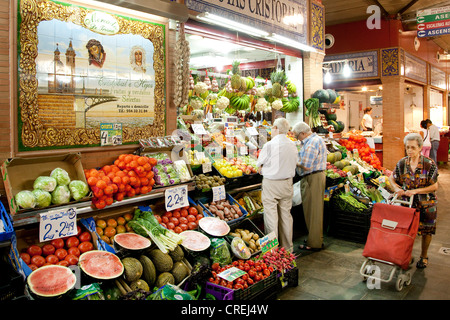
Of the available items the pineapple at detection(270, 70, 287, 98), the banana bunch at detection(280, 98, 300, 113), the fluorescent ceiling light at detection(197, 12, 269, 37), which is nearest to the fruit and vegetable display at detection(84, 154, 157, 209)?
the fluorescent ceiling light at detection(197, 12, 269, 37)

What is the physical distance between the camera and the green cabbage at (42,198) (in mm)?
2991

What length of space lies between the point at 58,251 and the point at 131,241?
0.66 meters

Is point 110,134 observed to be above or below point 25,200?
above

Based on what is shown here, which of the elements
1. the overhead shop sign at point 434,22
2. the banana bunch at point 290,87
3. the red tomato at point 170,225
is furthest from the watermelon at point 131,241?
the overhead shop sign at point 434,22

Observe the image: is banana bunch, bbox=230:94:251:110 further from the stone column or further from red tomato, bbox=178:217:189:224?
the stone column

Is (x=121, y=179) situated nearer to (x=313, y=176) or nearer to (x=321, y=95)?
(x=313, y=176)

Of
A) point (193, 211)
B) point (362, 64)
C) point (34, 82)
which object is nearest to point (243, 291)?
point (193, 211)

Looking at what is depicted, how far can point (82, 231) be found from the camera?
3512mm

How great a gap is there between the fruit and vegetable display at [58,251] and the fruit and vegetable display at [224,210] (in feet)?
5.26

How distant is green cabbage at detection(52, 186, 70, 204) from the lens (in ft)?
10.2

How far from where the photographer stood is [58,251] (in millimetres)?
3176
